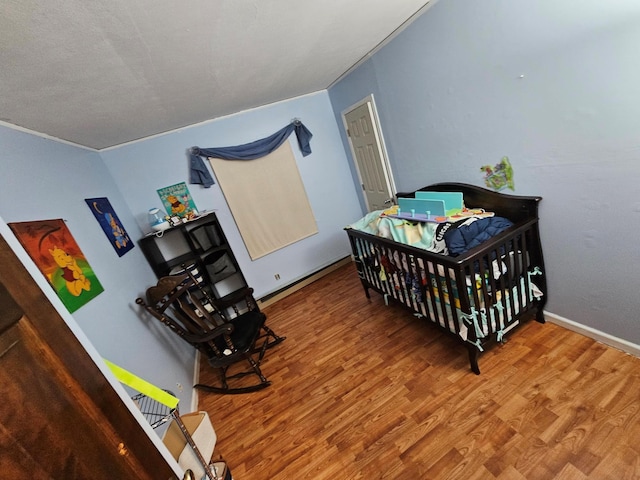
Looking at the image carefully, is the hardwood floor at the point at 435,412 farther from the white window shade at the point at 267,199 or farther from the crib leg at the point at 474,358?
the white window shade at the point at 267,199

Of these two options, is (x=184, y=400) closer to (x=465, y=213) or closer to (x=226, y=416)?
(x=226, y=416)

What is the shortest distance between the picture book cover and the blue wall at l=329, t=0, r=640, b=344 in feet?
8.17

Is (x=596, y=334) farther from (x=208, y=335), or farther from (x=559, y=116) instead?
(x=208, y=335)

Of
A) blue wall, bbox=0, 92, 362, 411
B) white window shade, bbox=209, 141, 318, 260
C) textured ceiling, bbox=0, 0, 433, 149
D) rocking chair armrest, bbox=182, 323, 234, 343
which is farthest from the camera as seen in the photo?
white window shade, bbox=209, 141, 318, 260

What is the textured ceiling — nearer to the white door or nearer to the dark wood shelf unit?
the white door

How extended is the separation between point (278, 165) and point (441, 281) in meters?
2.36

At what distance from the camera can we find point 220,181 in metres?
3.19

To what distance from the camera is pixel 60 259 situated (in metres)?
1.50

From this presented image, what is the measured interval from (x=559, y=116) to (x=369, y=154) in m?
1.83

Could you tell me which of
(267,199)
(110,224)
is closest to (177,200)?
(110,224)

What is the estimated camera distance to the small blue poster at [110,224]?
2156mm

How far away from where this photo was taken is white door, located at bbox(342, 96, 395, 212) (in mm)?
2883

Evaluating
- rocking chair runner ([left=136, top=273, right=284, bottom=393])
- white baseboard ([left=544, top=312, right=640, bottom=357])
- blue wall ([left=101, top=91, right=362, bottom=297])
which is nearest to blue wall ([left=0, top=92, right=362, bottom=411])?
blue wall ([left=101, top=91, right=362, bottom=297])

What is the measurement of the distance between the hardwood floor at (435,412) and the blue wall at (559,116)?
38cm
